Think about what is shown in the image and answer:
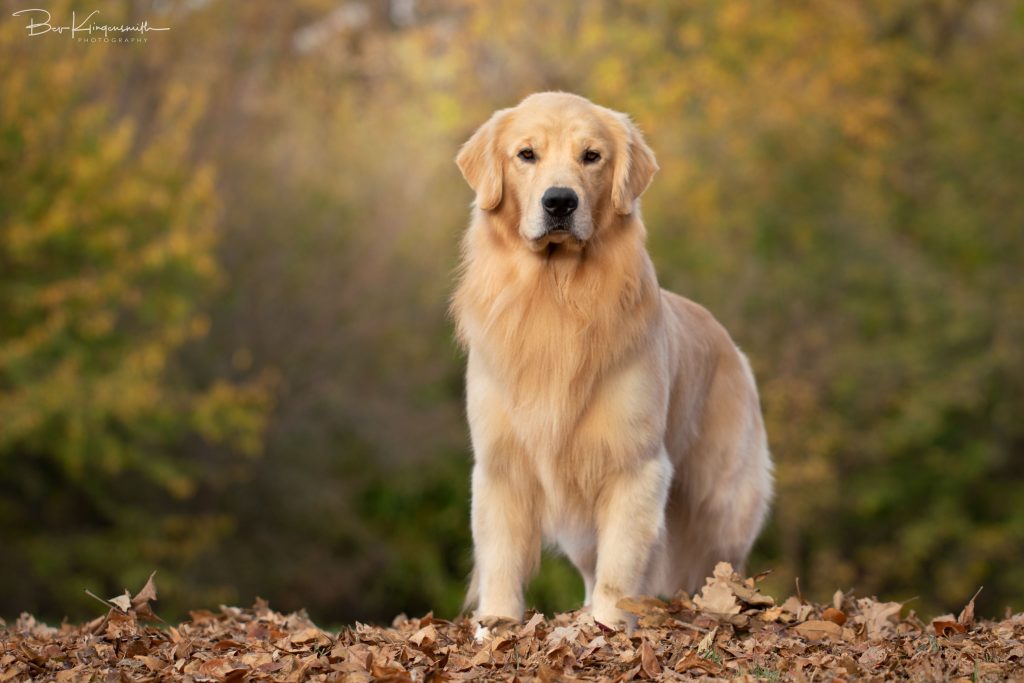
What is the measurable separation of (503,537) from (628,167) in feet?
5.46

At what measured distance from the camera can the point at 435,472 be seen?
18.7 metres

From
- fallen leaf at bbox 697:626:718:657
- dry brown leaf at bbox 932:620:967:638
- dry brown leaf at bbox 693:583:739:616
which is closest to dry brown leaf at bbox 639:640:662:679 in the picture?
fallen leaf at bbox 697:626:718:657

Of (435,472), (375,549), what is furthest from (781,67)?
(375,549)

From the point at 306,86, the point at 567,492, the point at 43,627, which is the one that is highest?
the point at 306,86

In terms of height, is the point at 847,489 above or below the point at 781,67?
below

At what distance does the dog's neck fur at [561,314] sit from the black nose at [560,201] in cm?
26

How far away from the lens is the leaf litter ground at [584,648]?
15.3 feet

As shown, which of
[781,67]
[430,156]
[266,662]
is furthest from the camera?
[781,67]

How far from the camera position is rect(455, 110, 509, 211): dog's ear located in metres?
5.59

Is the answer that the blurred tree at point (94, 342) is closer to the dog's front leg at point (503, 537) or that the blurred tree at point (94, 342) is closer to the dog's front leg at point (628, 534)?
the dog's front leg at point (503, 537)

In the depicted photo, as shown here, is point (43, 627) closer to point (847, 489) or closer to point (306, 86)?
A: point (847, 489)

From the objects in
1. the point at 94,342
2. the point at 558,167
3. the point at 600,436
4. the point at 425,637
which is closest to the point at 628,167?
the point at 558,167

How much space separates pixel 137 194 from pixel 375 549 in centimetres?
629

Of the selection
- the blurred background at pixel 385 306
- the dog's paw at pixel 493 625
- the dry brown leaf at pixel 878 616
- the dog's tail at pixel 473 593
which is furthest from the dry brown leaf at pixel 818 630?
the blurred background at pixel 385 306
